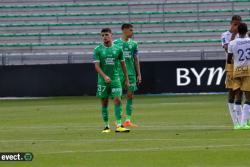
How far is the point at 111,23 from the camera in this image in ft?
120

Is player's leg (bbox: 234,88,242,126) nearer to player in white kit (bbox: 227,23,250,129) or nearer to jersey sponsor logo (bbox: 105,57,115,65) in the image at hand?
player in white kit (bbox: 227,23,250,129)

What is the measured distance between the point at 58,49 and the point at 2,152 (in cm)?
2392

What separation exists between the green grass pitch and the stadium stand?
1096cm

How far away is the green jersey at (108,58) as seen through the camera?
16.6m

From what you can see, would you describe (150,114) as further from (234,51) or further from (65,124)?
(234,51)

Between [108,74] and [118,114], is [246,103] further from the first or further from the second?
[108,74]

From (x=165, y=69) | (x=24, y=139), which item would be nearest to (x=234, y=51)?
(x=24, y=139)

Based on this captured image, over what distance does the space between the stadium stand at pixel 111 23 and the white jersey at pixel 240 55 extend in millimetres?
18807

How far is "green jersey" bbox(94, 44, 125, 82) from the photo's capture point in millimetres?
16609

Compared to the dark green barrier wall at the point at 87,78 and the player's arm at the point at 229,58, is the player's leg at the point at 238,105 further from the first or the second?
the dark green barrier wall at the point at 87,78

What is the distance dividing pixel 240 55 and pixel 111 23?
20664 millimetres

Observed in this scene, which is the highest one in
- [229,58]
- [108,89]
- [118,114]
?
[229,58]

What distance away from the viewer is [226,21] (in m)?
37.1

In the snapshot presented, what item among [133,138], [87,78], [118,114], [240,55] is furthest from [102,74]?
[87,78]
